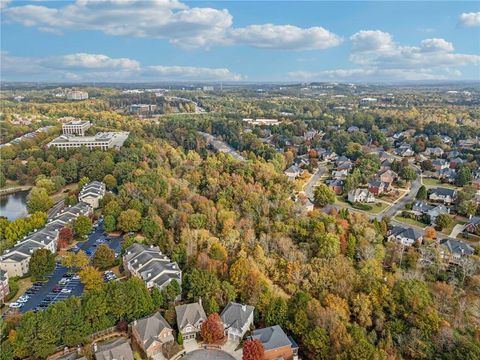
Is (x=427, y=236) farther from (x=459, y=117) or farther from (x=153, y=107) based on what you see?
(x=153, y=107)

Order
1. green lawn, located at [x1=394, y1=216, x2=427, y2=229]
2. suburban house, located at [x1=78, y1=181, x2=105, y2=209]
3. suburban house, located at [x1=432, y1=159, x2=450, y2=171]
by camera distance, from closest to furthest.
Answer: green lawn, located at [x1=394, y1=216, x2=427, y2=229], suburban house, located at [x1=78, y1=181, x2=105, y2=209], suburban house, located at [x1=432, y1=159, x2=450, y2=171]

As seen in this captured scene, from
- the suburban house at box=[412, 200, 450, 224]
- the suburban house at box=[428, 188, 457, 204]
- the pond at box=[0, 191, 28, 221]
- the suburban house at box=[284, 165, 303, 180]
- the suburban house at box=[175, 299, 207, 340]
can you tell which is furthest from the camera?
the suburban house at box=[284, 165, 303, 180]

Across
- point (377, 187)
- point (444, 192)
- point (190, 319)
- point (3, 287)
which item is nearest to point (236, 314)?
point (190, 319)

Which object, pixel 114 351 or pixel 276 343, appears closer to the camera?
pixel 114 351

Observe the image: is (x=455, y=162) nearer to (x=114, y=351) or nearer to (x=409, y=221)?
(x=409, y=221)

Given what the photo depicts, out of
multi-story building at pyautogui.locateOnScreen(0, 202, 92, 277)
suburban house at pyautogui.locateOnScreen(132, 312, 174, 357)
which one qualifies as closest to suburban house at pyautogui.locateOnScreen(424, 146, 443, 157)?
multi-story building at pyautogui.locateOnScreen(0, 202, 92, 277)

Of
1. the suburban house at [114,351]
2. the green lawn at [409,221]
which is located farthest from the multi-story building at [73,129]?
the suburban house at [114,351]

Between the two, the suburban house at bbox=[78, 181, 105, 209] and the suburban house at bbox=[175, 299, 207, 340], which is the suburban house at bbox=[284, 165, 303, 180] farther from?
the suburban house at bbox=[175, 299, 207, 340]
